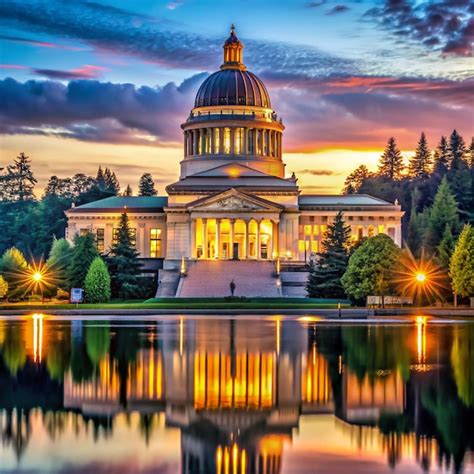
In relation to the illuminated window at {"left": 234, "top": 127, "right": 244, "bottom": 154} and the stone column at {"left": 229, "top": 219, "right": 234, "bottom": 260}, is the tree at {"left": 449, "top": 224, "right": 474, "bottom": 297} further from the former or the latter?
the illuminated window at {"left": 234, "top": 127, "right": 244, "bottom": 154}

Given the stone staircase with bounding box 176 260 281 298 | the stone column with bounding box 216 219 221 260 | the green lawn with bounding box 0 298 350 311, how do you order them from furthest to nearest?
1. the stone column with bounding box 216 219 221 260
2. the stone staircase with bounding box 176 260 281 298
3. the green lawn with bounding box 0 298 350 311

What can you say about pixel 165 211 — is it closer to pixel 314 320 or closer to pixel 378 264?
pixel 378 264

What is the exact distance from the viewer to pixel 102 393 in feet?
96.3

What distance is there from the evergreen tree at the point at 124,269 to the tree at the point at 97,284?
18.9 feet

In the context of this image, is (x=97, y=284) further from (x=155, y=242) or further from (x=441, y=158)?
(x=441, y=158)

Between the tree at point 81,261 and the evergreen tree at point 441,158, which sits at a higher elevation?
the evergreen tree at point 441,158

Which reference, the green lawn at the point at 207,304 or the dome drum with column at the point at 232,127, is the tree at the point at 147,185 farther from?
the green lawn at the point at 207,304

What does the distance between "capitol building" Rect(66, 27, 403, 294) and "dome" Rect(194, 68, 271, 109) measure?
0.43ft

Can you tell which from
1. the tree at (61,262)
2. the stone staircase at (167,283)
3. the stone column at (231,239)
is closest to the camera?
the tree at (61,262)

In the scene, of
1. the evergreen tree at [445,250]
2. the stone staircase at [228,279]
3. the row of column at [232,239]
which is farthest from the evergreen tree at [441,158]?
the evergreen tree at [445,250]

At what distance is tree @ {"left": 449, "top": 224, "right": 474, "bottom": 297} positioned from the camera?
7750 cm

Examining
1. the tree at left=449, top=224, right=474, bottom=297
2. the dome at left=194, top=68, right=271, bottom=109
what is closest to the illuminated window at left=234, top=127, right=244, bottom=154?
the dome at left=194, top=68, right=271, bottom=109

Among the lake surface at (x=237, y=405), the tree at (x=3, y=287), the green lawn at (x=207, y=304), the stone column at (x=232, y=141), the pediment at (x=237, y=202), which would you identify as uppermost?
the stone column at (x=232, y=141)

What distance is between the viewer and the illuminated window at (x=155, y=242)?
124938 mm
